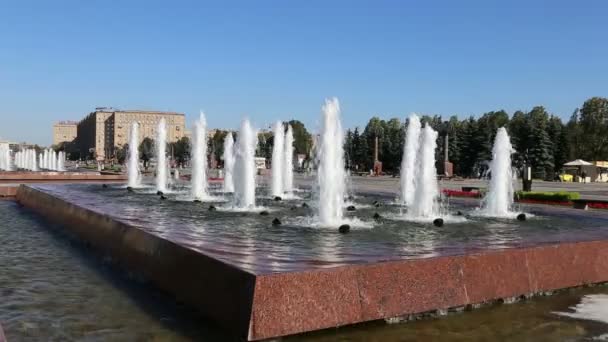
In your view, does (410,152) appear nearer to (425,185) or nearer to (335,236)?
(425,185)

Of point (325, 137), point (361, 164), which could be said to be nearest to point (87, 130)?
point (361, 164)

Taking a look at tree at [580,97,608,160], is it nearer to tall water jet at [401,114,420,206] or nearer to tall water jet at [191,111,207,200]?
tall water jet at [401,114,420,206]

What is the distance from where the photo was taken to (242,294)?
4.04 m

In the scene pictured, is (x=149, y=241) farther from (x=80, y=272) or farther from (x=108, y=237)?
(x=108, y=237)

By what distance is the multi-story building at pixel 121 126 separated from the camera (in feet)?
407

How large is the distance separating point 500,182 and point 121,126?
118680 millimetres

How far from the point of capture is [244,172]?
13.7 m

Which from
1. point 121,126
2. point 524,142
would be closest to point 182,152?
point 121,126

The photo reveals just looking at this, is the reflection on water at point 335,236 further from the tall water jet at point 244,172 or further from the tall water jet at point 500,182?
the tall water jet at point 244,172

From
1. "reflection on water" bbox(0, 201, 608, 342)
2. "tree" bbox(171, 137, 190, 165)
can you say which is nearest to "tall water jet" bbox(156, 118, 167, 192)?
"reflection on water" bbox(0, 201, 608, 342)

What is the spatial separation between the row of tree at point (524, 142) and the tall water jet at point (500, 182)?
1328 inches

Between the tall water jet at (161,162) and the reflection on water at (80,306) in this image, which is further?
the tall water jet at (161,162)

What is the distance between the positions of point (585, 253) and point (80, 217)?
7.20 metres

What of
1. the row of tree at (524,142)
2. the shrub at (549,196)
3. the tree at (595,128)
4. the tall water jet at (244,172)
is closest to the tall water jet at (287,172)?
the tall water jet at (244,172)
